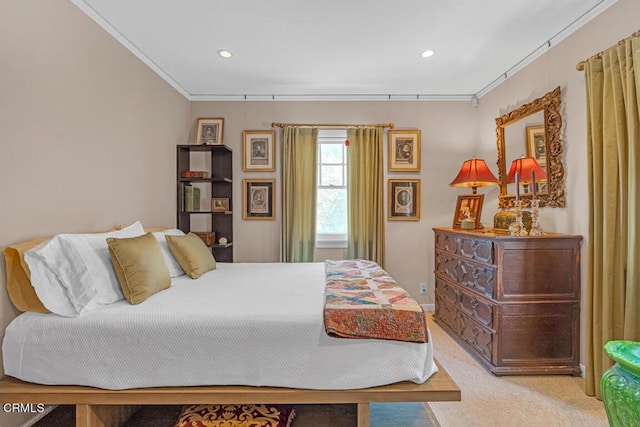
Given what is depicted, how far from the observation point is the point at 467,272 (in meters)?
2.86

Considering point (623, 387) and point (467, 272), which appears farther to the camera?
point (467, 272)

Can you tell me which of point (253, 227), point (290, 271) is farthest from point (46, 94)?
point (253, 227)

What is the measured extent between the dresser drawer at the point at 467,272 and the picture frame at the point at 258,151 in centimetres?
Result: 218

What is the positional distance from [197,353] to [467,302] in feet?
7.44

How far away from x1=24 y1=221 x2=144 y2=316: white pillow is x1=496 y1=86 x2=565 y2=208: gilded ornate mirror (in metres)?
3.23

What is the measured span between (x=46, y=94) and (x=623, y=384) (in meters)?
3.28

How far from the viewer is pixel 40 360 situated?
1.59m

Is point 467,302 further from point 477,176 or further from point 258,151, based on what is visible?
point 258,151

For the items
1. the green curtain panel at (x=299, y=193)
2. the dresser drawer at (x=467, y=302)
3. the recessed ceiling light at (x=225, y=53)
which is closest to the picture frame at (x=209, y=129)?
the green curtain panel at (x=299, y=193)

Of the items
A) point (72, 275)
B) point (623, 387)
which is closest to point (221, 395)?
point (72, 275)

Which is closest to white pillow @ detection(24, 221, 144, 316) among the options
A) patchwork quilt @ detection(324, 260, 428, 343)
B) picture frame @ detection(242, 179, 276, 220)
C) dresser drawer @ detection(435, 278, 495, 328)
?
patchwork quilt @ detection(324, 260, 428, 343)

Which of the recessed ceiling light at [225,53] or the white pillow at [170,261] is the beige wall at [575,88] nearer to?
the recessed ceiling light at [225,53]

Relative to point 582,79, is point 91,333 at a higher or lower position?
lower

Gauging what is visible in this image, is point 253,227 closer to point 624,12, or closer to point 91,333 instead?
point 91,333
